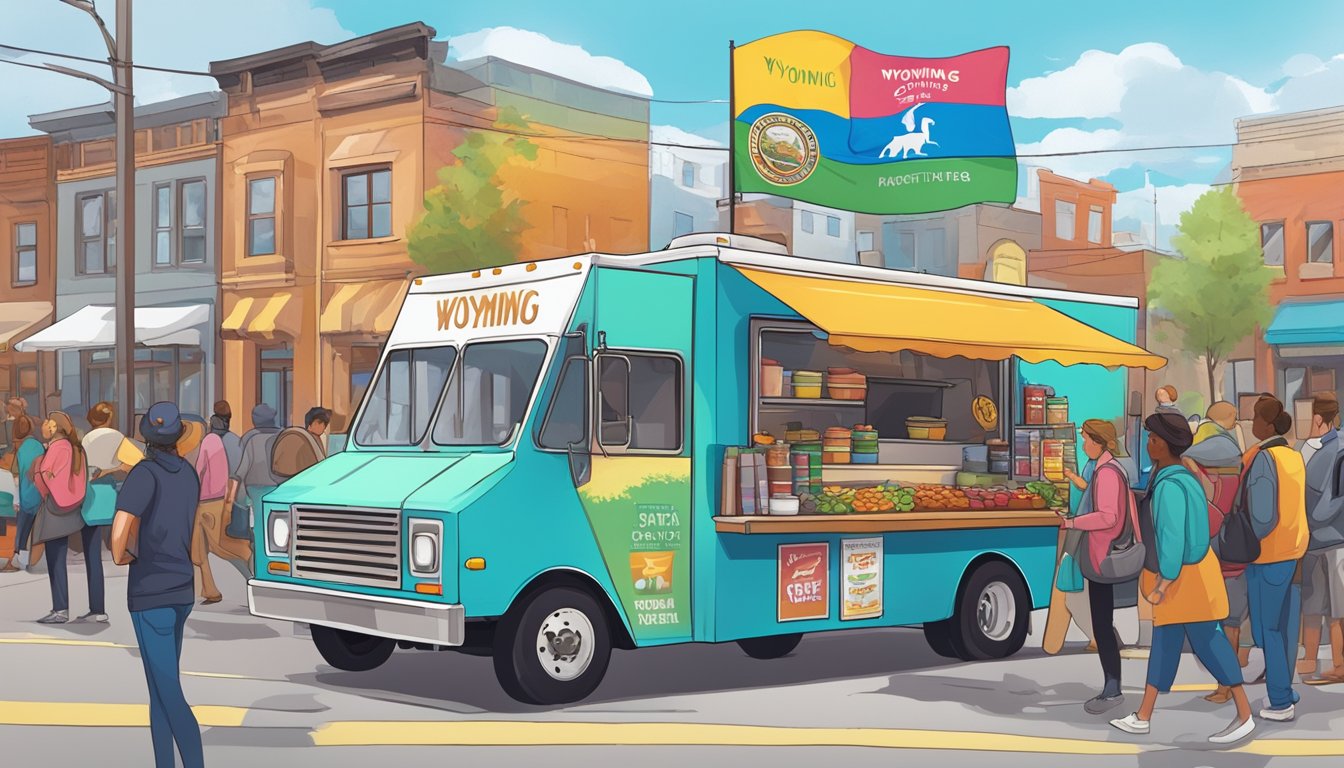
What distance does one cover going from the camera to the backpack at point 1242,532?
9562 millimetres

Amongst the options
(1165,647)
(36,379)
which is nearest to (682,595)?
(1165,647)

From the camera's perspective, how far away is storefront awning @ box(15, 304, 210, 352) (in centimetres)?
3547

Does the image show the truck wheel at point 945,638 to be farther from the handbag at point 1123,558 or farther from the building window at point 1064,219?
the building window at point 1064,219

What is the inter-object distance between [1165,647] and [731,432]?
3.28 m

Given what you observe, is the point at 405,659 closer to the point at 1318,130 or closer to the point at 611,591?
the point at 611,591

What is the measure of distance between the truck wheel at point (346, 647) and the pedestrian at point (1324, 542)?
6.24 m

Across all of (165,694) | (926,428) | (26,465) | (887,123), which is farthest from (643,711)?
(887,123)

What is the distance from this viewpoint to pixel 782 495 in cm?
1105

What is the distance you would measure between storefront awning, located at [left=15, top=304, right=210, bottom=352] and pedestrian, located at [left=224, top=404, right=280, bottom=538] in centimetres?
2187

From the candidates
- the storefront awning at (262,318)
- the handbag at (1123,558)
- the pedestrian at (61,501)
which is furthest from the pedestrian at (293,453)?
the storefront awning at (262,318)

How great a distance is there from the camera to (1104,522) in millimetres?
9430

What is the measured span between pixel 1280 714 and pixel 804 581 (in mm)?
3202

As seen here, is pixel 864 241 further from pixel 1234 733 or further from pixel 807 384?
pixel 1234 733

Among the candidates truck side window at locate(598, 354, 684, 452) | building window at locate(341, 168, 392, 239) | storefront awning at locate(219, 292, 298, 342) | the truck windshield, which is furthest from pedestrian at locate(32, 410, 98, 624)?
storefront awning at locate(219, 292, 298, 342)
